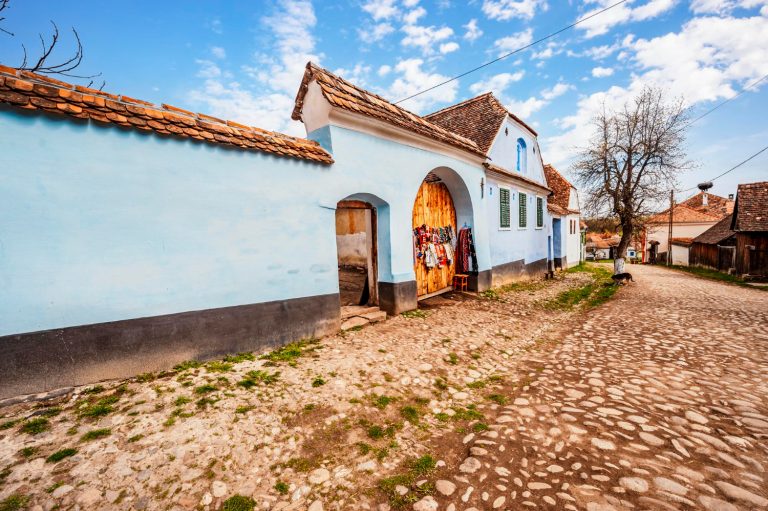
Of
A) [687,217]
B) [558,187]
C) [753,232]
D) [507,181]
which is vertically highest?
[558,187]

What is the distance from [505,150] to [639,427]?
11446 mm

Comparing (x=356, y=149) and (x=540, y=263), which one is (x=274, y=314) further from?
(x=540, y=263)

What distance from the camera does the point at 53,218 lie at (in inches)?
137

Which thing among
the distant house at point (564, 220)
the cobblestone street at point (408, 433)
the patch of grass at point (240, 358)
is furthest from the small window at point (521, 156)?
the patch of grass at point (240, 358)

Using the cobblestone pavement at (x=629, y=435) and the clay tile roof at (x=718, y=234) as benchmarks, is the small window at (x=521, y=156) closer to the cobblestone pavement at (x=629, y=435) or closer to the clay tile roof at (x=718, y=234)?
the cobblestone pavement at (x=629, y=435)

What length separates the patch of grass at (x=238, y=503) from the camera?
2277 mm

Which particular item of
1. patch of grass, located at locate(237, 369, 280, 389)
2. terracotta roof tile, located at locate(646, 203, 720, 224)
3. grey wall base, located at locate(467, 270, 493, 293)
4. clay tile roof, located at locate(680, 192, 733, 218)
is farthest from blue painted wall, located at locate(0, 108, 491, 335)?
clay tile roof, located at locate(680, 192, 733, 218)

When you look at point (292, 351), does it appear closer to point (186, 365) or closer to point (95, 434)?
point (186, 365)

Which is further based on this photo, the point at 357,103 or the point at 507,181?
the point at 507,181

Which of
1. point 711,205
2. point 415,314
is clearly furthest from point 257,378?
point 711,205

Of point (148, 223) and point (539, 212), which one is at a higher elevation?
point (539, 212)

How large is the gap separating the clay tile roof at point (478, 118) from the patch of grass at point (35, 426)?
1163cm

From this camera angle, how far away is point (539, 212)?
615 inches

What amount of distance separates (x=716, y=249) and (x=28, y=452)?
35.1 metres
